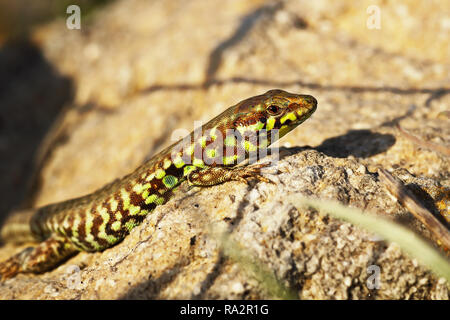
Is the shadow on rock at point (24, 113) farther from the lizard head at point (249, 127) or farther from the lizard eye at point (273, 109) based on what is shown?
the lizard eye at point (273, 109)

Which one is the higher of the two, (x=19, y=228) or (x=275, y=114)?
(x=275, y=114)

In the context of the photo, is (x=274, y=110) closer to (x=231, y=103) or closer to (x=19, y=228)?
(x=231, y=103)

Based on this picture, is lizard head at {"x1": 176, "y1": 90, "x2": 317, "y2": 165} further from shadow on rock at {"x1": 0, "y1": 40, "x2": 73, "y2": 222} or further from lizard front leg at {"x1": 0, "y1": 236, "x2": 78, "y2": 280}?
shadow on rock at {"x1": 0, "y1": 40, "x2": 73, "y2": 222}

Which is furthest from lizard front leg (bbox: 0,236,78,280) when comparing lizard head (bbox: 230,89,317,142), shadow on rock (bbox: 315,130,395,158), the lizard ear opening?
shadow on rock (bbox: 315,130,395,158)

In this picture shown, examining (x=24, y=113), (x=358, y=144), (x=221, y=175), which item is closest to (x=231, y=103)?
(x=358, y=144)

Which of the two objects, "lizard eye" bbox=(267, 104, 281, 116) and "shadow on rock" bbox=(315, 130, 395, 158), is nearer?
"lizard eye" bbox=(267, 104, 281, 116)

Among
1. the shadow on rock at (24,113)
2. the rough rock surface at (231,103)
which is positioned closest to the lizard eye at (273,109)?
the rough rock surface at (231,103)
